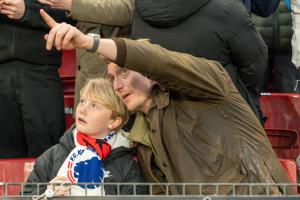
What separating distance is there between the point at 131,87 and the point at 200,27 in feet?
3.54

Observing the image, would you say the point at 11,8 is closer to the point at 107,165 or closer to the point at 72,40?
the point at 107,165

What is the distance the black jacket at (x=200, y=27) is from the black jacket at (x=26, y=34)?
0.80 meters

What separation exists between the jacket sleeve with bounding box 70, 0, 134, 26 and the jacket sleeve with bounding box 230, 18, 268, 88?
0.68m

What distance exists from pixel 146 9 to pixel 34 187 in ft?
5.19

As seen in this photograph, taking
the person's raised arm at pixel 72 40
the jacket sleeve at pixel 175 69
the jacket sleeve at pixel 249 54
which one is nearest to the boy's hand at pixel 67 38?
the person's raised arm at pixel 72 40

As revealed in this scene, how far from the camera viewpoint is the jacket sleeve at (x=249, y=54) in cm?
511

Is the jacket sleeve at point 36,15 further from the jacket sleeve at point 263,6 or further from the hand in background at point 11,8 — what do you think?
the jacket sleeve at point 263,6

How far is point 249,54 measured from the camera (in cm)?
518

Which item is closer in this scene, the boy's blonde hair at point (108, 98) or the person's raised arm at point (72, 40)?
the person's raised arm at point (72, 40)

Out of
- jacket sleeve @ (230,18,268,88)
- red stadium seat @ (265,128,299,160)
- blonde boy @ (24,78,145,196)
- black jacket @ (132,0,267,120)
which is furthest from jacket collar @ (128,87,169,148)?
red stadium seat @ (265,128,299,160)

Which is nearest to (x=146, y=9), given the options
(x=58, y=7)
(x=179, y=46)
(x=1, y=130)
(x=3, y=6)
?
(x=179, y=46)

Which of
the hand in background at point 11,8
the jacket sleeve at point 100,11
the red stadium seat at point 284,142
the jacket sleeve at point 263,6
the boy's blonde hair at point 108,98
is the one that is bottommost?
the red stadium seat at point 284,142

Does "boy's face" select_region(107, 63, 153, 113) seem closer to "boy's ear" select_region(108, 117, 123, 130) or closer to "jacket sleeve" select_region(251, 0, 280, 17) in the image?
"boy's ear" select_region(108, 117, 123, 130)

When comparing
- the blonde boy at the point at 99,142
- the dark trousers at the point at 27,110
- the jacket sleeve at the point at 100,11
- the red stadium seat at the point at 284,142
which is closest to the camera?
the blonde boy at the point at 99,142
